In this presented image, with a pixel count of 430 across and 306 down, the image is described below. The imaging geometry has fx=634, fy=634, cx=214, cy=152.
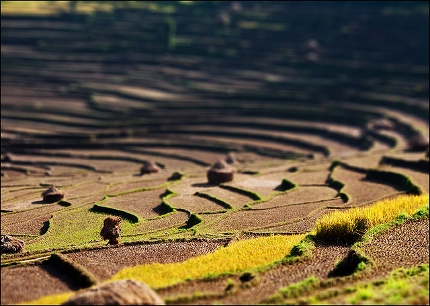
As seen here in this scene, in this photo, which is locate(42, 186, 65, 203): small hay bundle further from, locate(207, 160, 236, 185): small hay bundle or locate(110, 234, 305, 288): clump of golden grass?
locate(110, 234, 305, 288): clump of golden grass

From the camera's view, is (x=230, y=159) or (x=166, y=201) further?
(x=230, y=159)

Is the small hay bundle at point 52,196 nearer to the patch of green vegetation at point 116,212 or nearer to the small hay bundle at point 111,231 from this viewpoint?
the patch of green vegetation at point 116,212

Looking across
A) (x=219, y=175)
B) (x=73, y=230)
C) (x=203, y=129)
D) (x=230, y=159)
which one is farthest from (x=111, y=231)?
(x=203, y=129)

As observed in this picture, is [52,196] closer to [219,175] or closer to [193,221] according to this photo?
[193,221]

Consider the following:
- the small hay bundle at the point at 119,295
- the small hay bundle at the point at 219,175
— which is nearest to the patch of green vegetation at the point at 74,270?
the small hay bundle at the point at 119,295

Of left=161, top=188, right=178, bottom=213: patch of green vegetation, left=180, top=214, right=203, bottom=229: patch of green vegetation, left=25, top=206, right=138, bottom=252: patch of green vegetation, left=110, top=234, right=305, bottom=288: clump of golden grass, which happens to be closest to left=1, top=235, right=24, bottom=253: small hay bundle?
left=25, top=206, right=138, bottom=252: patch of green vegetation

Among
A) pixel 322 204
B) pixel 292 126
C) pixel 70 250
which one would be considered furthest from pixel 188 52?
pixel 70 250

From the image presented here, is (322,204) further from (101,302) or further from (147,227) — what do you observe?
(101,302)
